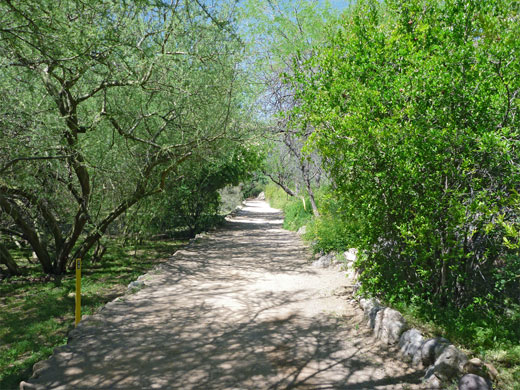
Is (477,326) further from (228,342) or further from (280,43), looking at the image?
(280,43)

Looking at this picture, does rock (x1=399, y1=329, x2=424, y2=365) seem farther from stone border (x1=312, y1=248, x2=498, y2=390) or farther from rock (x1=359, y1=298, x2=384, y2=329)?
rock (x1=359, y1=298, x2=384, y2=329)

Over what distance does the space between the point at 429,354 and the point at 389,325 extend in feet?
2.90

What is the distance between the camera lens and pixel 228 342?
543 centimetres

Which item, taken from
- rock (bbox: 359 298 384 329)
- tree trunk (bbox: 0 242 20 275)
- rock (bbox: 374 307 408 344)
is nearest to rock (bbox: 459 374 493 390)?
rock (bbox: 374 307 408 344)

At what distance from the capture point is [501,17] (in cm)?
518

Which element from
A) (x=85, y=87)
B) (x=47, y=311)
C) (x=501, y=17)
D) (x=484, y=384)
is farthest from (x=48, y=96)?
(x=484, y=384)

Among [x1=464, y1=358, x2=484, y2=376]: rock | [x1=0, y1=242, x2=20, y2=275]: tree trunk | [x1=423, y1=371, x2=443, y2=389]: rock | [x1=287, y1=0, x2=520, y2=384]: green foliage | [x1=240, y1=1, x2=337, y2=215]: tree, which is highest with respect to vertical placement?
[x1=240, y1=1, x2=337, y2=215]: tree

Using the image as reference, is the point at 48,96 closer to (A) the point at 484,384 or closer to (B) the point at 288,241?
(A) the point at 484,384

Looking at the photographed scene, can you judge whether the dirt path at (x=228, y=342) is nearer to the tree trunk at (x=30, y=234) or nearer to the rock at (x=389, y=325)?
the rock at (x=389, y=325)

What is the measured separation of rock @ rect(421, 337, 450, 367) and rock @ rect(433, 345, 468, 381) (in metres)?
0.17

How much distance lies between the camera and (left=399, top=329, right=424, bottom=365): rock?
15.1 feet

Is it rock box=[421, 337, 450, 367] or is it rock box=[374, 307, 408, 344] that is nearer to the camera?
rock box=[421, 337, 450, 367]

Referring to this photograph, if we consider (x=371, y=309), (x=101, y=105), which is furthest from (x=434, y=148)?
(x=101, y=105)

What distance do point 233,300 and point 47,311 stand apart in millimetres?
3187
